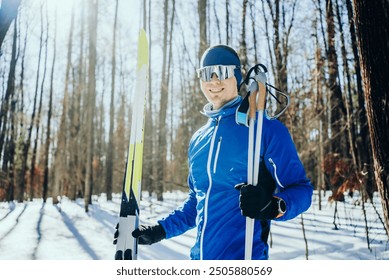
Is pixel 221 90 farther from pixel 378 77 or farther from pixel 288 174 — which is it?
pixel 378 77

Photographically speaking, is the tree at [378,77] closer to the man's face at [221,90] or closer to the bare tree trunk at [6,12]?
the man's face at [221,90]

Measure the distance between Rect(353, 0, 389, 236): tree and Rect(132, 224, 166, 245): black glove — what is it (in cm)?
153

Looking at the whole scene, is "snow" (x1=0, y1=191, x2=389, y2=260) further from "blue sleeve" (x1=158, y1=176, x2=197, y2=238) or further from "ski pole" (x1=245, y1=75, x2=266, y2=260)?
"ski pole" (x1=245, y1=75, x2=266, y2=260)

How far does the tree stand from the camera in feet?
6.71

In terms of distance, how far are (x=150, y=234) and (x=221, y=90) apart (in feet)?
2.30

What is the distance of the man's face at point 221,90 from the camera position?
1.30 meters

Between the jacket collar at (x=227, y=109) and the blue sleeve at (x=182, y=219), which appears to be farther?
the blue sleeve at (x=182, y=219)

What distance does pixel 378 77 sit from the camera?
2072mm

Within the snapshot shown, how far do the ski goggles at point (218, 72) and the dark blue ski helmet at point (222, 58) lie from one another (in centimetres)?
3

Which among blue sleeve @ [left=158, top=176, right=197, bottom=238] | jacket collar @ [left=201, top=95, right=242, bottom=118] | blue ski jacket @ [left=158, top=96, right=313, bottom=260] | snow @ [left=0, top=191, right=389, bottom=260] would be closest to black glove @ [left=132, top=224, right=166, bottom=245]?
blue sleeve @ [left=158, top=176, right=197, bottom=238]

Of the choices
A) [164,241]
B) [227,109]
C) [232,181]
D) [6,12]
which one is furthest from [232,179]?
[164,241]

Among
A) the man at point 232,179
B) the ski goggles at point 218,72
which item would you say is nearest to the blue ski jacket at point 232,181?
the man at point 232,179

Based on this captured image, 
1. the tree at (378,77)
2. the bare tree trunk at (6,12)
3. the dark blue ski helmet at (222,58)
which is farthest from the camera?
the bare tree trunk at (6,12)

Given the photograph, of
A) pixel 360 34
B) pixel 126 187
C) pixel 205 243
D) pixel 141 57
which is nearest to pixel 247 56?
pixel 360 34
